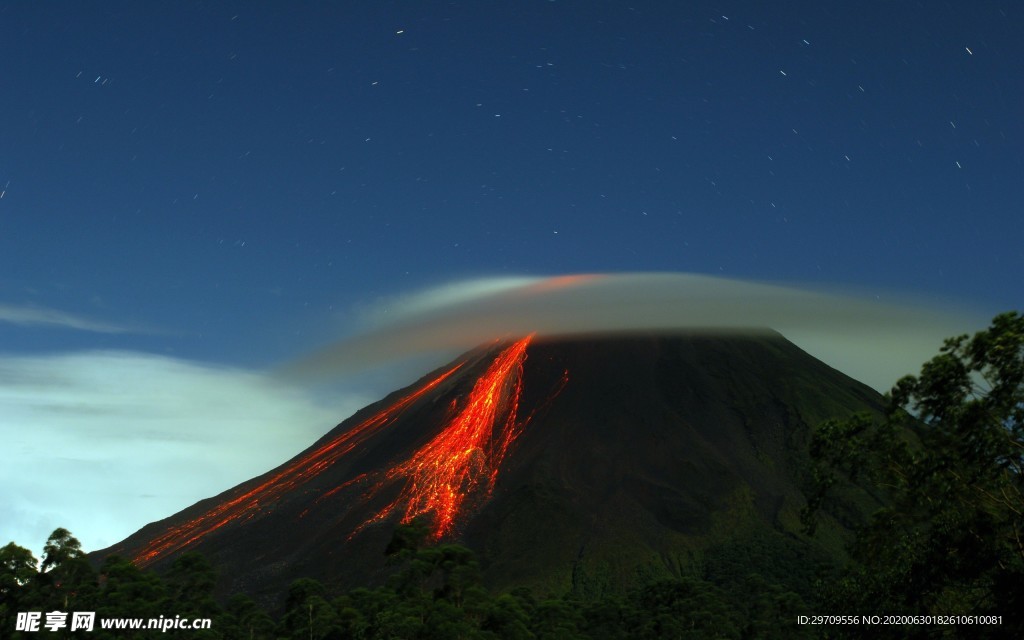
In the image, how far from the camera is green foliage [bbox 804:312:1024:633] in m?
24.3

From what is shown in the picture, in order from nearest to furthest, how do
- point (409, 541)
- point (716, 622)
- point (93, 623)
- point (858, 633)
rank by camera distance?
point (858, 633)
point (93, 623)
point (716, 622)
point (409, 541)

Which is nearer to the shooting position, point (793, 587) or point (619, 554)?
point (793, 587)

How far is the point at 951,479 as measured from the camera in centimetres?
2620

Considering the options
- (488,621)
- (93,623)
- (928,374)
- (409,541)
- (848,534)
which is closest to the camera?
(928,374)

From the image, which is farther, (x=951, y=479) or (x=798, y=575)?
(x=798, y=575)

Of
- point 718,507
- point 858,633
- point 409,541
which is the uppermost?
point 718,507

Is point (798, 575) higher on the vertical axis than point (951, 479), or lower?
higher

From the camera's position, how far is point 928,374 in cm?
2583

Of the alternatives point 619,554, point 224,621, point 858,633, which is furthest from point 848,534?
point 858,633

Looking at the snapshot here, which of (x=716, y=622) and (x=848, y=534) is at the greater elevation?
(x=848, y=534)

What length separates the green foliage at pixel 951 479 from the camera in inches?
958

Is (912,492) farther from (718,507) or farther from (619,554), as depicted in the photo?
(718,507)

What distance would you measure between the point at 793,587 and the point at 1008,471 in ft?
455

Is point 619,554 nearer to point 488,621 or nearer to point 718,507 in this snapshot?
point 718,507
